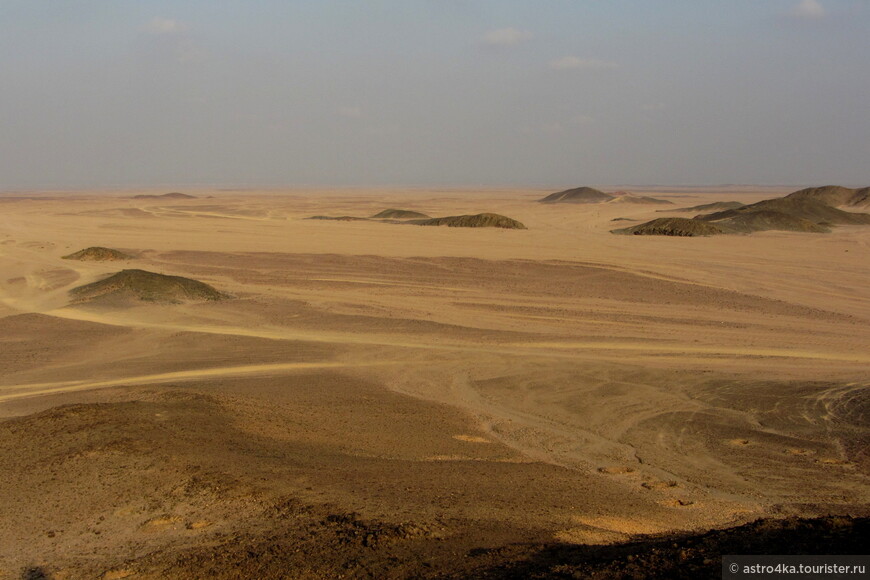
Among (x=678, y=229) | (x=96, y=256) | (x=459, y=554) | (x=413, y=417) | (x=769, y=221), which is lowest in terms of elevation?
(x=413, y=417)

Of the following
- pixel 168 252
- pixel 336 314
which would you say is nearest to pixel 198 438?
pixel 336 314

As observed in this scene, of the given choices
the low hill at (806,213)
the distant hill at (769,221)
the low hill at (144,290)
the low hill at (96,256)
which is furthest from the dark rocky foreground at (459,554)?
the low hill at (806,213)

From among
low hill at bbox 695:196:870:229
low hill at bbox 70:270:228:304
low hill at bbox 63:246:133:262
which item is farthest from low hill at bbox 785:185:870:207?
low hill at bbox 70:270:228:304

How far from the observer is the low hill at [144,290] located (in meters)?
23.2

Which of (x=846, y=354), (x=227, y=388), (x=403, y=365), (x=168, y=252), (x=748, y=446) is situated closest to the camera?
(x=748, y=446)

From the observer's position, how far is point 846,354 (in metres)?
17.0

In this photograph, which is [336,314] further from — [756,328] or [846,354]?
[846,354]

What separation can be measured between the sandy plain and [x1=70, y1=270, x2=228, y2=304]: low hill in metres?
0.73

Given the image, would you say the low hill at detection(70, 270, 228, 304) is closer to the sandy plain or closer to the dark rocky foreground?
the sandy plain

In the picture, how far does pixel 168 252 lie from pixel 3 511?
31866 millimetres

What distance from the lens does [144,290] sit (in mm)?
23516

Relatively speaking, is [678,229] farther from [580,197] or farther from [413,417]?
[580,197]

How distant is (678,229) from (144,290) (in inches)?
1329

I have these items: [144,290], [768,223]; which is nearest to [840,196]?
[768,223]
